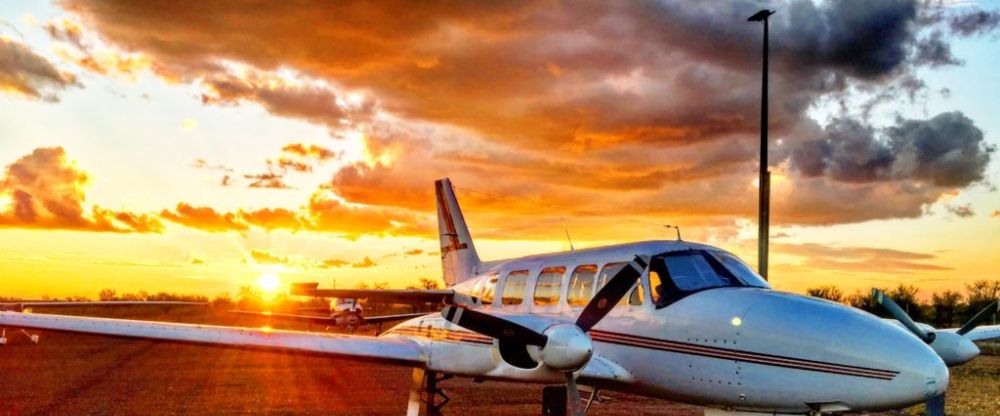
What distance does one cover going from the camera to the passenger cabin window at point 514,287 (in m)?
14.2

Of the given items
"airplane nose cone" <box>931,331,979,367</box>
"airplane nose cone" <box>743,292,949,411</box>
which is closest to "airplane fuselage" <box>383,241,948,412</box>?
"airplane nose cone" <box>743,292,949,411</box>

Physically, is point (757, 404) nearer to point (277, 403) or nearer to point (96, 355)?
point (277, 403)

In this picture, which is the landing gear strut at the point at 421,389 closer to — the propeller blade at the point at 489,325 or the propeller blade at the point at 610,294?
the propeller blade at the point at 489,325

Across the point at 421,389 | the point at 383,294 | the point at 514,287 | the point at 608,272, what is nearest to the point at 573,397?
the point at 608,272

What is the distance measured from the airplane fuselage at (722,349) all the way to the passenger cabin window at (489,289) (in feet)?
6.03

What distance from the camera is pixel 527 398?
21.1 m

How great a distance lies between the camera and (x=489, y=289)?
15.3 m

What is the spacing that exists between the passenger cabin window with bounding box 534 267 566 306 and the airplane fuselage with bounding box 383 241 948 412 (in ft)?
0.09

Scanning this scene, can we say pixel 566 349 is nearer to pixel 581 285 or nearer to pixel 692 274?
pixel 692 274

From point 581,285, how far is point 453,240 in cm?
980

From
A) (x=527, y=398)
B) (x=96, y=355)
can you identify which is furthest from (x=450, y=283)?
(x=96, y=355)

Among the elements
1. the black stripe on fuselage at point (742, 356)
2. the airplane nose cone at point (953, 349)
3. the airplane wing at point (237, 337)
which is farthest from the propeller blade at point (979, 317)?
the airplane wing at point (237, 337)

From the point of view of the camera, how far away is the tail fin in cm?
2128

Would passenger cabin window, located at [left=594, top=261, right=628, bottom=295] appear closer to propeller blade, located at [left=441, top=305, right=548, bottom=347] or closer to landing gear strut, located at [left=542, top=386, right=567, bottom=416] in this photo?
propeller blade, located at [left=441, top=305, right=548, bottom=347]
